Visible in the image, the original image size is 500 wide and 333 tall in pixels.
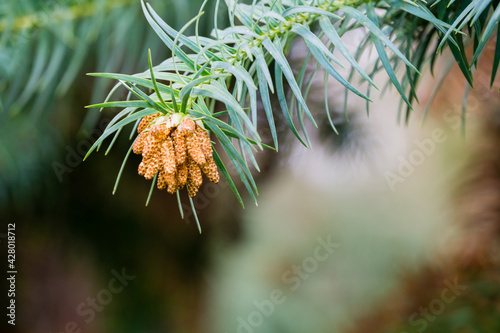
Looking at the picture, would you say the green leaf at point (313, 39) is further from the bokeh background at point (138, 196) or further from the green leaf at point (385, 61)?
the bokeh background at point (138, 196)

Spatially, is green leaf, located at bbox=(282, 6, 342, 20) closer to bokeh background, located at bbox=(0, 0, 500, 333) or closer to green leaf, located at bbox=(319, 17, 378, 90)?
green leaf, located at bbox=(319, 17, 378, 90)

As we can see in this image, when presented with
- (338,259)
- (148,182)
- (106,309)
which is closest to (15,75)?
(148,182)

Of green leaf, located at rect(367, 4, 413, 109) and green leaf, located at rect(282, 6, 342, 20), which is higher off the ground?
green leaf, located at rect(282, 6, 342, 20)

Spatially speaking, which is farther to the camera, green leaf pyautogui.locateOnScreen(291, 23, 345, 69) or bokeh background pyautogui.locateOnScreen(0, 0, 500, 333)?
bokeh background pyautogui.locateOnScreen(0, 0, 500, 333)

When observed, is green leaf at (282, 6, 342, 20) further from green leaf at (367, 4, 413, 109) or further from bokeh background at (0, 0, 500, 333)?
bokeh background at (0, 0, 500, 333)

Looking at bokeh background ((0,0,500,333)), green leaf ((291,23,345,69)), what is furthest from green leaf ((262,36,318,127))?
bokeh background ((0,0,500,333))

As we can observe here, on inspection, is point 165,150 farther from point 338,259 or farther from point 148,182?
point 338,259

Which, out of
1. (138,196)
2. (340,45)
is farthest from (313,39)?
(138,196)

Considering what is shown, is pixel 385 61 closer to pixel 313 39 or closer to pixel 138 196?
pixel 313 39
